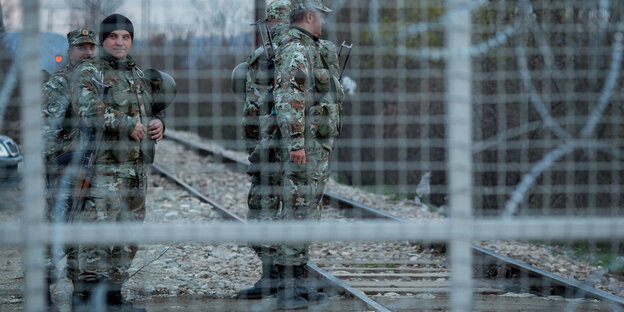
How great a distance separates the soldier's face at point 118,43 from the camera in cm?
466

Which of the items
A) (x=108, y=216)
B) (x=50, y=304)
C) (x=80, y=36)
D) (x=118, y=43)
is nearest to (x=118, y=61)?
(x=118, y=43)

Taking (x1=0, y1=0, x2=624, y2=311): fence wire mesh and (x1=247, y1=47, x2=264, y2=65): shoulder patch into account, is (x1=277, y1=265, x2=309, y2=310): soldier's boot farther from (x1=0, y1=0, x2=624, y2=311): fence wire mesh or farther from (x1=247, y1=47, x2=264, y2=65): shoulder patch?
(x1=247, y1=47, x2=264, y2=65): shoulder patch

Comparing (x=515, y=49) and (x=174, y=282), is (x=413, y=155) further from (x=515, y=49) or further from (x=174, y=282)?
(x=174, y=282)

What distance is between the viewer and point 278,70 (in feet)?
16.0

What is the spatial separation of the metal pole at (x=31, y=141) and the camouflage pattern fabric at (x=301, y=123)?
2.33 metres

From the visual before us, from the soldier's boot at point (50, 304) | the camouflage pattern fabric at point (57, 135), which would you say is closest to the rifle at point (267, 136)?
the camouflage pattern fabric at point (57, 135)

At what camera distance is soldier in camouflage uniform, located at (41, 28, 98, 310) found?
4.92 m

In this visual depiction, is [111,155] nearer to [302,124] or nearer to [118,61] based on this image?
[118,61]

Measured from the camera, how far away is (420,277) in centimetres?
623

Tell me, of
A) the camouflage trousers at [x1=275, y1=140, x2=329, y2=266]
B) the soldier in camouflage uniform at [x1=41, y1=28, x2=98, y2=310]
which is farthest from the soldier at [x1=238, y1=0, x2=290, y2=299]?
the soldier in camouflage uniform at [x1=41, y1=28, x2=98, y2=310]

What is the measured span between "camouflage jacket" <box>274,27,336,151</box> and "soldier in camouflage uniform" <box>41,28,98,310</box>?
1279 millimetres

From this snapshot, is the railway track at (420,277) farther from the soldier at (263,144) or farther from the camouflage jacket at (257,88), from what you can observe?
the camouflage jacket at (257,88)

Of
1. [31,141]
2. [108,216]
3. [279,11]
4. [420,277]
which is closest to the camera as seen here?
[31,141]

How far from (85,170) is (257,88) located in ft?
4.86
